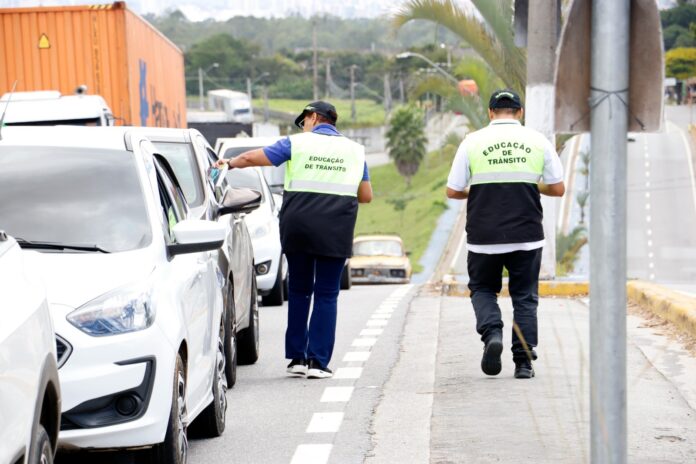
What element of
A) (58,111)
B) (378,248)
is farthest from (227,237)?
(378,248)

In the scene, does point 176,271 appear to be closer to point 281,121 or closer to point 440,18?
point 440,18

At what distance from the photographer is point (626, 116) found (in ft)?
15.3

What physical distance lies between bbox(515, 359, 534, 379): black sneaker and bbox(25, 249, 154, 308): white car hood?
12.1 ft

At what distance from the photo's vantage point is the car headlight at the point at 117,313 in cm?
613

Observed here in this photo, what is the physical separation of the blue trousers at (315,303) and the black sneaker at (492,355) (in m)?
1.22

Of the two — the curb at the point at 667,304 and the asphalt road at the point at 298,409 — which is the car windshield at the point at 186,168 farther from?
the curb at the point at 667,304

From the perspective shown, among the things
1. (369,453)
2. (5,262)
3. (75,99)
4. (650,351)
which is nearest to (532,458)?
(369,453)

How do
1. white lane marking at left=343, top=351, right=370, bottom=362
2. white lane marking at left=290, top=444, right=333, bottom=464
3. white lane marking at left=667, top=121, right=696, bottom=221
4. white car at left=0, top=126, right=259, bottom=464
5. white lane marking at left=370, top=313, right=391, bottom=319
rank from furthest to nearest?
white lane marking at left=667, top=121, right=696, bottom=221, white lane marking at left=370, top=313, right=391, bottom=319, white lane marking at left=343, top=351, right=370, bottom=362, white lane marking at left=290, top=444, right=333, bottom=464, white car at left=0, top=126, right=259, bottom=464

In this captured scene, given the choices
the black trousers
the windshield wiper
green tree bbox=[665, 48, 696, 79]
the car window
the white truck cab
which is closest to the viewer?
the windshield wiper

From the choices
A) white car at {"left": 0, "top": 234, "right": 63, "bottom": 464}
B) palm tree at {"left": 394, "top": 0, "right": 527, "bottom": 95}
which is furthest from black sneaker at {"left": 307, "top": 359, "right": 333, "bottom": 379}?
palm tree at {"left": 394, "top": 0, "right": 527, "bottom": 95}

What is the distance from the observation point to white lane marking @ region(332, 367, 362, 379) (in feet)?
33.8

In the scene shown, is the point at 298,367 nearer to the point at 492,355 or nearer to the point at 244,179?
the point at 492,355

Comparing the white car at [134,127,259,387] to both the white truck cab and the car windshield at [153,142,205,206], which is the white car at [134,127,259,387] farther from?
the white truck cab

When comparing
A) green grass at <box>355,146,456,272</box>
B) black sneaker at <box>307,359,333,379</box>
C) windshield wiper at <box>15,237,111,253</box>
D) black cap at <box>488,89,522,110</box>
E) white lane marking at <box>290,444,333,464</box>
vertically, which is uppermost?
black cap at <box>488,89,522,110</box>
